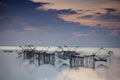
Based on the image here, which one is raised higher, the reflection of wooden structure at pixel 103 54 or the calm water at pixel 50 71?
the reflection of wooden structure at pixel 103 54

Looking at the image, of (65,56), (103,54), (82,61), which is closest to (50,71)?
(65,56)

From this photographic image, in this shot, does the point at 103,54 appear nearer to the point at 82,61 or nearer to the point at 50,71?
the point at 82,61

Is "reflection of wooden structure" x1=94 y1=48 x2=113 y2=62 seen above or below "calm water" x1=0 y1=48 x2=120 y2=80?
above

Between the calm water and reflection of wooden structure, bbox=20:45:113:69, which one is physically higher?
reflection of wooden structure, bbox=20:45:113:69

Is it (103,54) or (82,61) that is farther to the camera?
(82,61)

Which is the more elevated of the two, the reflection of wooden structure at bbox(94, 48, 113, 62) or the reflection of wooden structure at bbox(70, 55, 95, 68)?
the reflection of wooden structure at bbox(94, 48, 113, 62)

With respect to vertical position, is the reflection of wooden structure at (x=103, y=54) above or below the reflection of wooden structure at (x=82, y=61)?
above

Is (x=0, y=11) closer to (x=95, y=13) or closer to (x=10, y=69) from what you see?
(x=10, y=69)

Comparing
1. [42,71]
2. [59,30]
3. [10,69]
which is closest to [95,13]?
[59,30]
